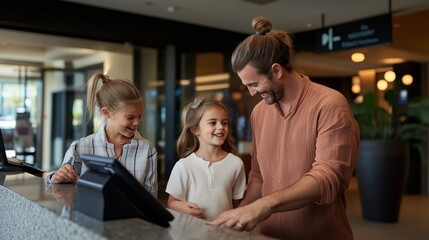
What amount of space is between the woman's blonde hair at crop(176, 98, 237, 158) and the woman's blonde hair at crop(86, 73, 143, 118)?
272 millimetres

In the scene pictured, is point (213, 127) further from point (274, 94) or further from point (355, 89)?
point (355, 89)

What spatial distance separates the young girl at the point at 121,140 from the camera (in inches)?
75.9

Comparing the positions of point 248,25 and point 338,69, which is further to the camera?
point 338,69

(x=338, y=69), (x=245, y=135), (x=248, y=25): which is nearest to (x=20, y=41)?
(x=248, y=25)

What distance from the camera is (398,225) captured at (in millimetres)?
5344

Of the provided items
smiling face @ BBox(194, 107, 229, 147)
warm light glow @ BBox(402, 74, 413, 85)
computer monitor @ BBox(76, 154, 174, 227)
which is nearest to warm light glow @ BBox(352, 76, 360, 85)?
warm light glow @ BBox(402, 74, 413, 85)

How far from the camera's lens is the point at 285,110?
1735 millimetres

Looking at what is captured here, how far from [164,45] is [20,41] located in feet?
6.78

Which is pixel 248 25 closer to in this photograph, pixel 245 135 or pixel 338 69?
pixel 245 135

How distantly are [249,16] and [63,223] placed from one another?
5443 mm

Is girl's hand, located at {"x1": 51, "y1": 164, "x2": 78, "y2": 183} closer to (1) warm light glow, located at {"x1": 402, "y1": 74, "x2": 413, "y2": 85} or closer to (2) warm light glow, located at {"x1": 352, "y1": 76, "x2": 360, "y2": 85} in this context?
(1) warm light glow, located at {"x1": 402, "y1": 74, "x2": 413, "y2": 85}

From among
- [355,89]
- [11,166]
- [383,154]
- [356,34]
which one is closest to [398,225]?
[383,154]

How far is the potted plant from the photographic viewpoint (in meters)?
5.28

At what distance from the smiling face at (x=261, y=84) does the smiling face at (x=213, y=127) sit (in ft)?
1.33
